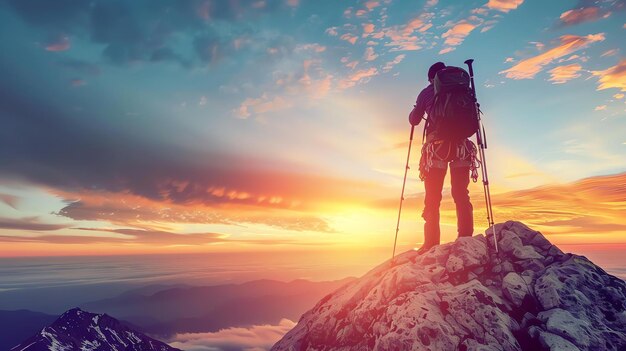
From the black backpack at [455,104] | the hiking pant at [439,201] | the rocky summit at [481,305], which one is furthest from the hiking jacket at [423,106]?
the rocky summit at [481,305]

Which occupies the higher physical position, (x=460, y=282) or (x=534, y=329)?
(x=460, y=282)

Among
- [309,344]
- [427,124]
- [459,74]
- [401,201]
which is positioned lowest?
[309,344]

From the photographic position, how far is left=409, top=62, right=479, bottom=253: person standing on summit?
12086 mm

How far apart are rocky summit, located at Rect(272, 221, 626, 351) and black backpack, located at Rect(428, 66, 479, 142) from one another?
4.16 m

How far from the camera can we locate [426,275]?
10.5m

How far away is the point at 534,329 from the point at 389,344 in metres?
3.69

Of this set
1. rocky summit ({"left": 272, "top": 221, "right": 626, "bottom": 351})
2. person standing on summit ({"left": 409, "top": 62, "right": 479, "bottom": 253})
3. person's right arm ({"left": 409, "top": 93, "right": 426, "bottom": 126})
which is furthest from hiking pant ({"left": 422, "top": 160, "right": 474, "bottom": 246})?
person's right arm ({"left": 409, "top": 93, "right": 426, "bottom": 126})

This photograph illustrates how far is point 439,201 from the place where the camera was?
13.5 metres

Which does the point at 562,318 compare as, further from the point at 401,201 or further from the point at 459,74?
the point at 459,74

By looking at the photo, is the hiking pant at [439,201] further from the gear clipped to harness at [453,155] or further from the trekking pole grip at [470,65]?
the trekking pole grip at [470,65]

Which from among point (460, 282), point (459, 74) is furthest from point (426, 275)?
point (459, 74)

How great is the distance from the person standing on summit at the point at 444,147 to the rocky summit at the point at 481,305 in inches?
60.2

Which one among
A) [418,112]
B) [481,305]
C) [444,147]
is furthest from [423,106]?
[481,305]

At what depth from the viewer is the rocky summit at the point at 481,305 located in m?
7.92
